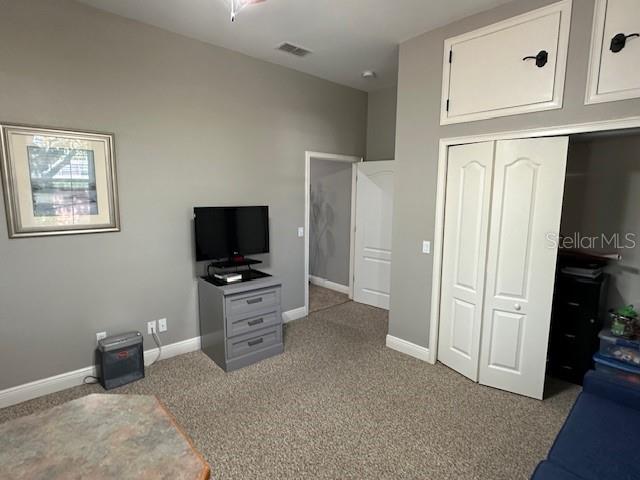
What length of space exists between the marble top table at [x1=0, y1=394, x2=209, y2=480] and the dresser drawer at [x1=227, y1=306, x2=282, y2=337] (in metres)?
1.60

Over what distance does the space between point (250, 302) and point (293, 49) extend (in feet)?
8.22

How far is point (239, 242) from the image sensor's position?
11.2 ft

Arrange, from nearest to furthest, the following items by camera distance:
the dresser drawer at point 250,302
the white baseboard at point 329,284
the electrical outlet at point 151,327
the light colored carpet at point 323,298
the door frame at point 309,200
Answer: the dresser drawer at point 250,302 → the electrical outlet at point 151,327 → the door frame at point 309,200 → the light colored carpet at point 323,298 → the white baseboard at point 329,284

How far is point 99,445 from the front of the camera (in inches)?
46.0

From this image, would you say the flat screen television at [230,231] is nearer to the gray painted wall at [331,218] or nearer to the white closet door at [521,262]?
the gray painted wall at [331,218]

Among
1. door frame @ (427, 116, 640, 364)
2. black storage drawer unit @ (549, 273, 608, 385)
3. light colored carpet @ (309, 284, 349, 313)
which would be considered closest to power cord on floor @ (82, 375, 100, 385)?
light colored carpet @ (309, 284, 349, 313)

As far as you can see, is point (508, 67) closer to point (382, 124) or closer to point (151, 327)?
point (382, 124)

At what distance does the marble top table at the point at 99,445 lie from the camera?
1055 mm

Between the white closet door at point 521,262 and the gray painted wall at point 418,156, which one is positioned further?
the gray painted wall at point 418,156

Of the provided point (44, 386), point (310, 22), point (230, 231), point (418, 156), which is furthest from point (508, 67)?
point (44, 386)

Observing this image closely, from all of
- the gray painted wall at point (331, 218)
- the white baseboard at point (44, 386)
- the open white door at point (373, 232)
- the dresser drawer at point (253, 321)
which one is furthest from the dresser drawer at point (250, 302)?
the gray painted wall at point (331, 218)

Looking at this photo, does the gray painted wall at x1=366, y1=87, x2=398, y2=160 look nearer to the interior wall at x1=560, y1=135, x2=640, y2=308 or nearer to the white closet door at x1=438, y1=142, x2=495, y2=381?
the white closet door at x1=438, y1=142, x2=495, y2=381

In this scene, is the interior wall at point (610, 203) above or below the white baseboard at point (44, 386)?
above

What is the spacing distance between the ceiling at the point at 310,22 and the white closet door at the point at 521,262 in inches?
47.8
